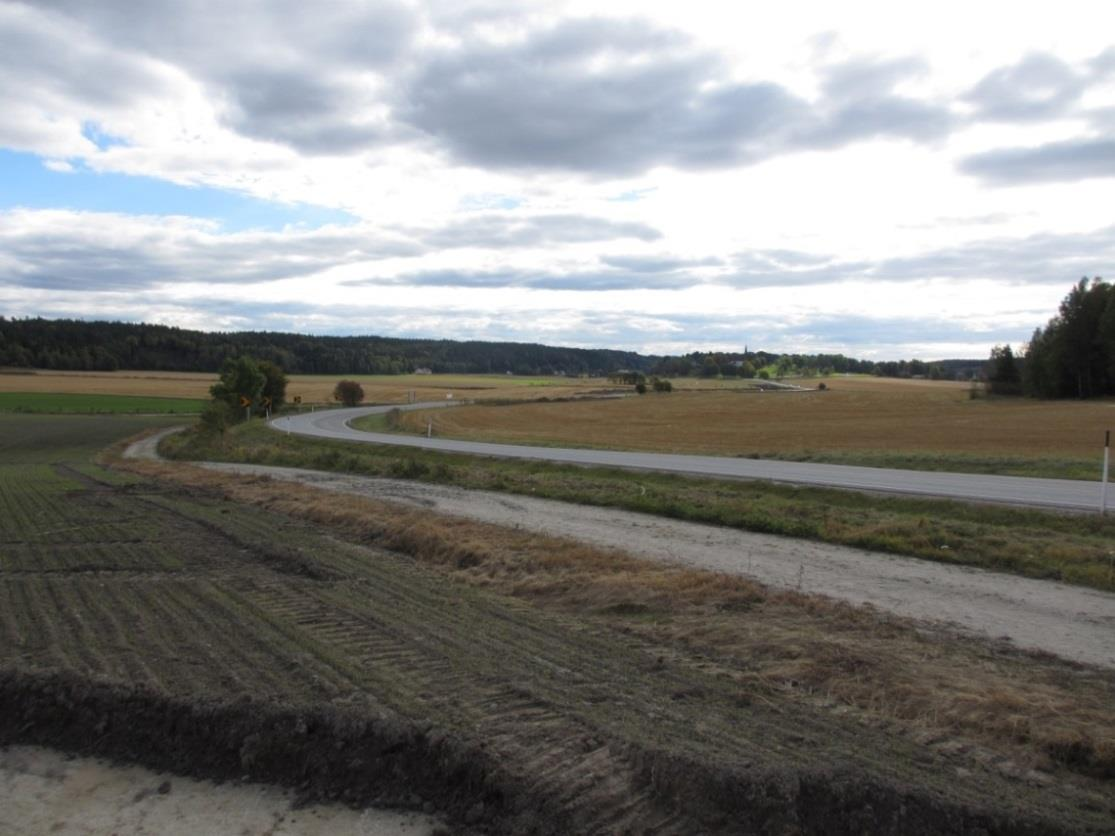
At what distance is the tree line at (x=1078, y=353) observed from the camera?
270ft

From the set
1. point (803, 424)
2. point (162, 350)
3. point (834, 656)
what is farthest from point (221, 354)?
point (834, 656)

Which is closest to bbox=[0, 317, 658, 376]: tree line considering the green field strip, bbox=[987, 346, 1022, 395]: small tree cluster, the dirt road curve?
the green field strip

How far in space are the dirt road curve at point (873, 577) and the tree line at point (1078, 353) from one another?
262ft

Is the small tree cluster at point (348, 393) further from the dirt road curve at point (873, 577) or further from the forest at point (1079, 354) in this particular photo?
the dirt road curve at point (873, 577)

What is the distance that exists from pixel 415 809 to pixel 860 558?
9.53 metres

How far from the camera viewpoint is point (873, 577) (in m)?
11.4

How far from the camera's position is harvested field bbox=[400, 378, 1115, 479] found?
2988cm

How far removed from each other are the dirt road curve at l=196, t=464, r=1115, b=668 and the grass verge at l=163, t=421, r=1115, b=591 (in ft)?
1.61

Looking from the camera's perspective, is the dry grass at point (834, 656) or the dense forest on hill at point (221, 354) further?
the dense forest on hill at point (221, 354)

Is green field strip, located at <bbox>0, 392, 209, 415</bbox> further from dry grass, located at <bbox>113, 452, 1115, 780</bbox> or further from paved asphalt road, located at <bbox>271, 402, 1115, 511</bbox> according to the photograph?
dry grass, located at <bbox>113, 452, 1115, 780</bbox>

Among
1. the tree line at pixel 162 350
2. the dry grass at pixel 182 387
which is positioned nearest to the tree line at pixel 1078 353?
the dry grass at pixel 182 387

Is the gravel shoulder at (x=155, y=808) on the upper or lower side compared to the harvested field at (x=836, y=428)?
upper

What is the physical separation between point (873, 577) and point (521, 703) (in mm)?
7090

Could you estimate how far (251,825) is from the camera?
4828 mm
